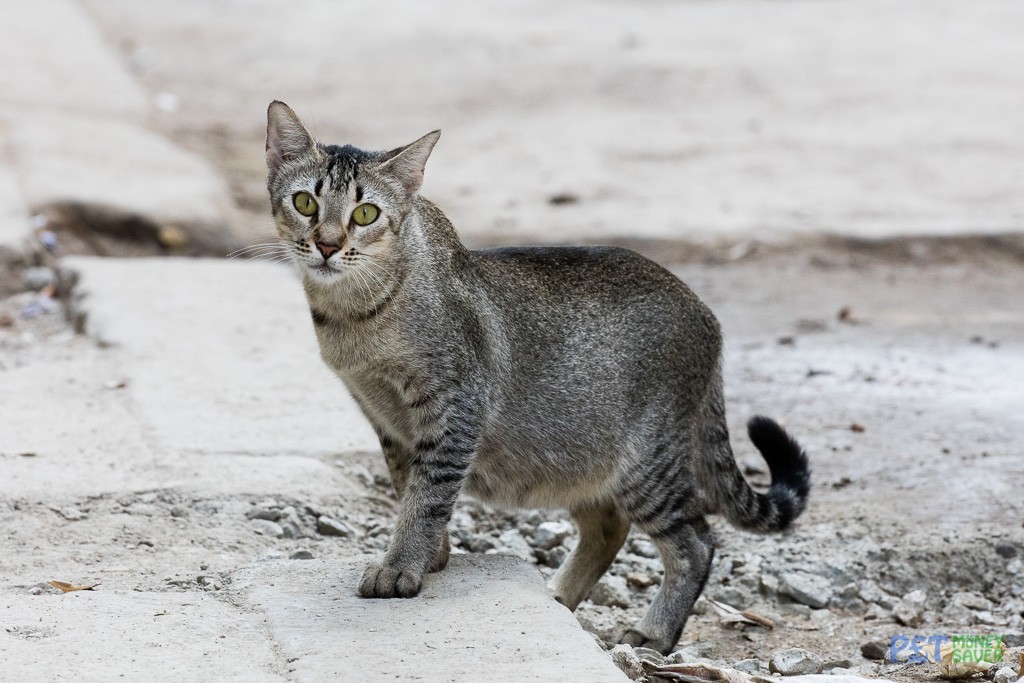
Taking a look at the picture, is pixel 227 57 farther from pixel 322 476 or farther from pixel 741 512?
pixel 741 512

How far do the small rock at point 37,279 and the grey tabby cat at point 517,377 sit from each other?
407 centimetres

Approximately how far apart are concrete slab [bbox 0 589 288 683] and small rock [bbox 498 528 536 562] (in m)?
1.54

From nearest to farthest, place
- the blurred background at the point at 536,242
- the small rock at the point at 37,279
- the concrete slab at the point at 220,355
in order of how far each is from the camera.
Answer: the blurred background at the point at 536,242 < the concrete slab at the point at 220,355 < the small rock at the point at 37,279

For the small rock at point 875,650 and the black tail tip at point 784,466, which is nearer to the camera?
the small rock at point 875,650

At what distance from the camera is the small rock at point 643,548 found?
5316 mm

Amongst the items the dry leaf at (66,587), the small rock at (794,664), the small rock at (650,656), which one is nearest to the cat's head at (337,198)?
the dry leaf at (66,587)

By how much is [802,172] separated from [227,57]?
6711 mm

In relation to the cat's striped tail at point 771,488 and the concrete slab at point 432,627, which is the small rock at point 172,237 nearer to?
the concrete slab at point 432,627

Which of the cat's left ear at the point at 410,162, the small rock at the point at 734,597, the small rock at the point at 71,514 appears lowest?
the small rock at the point at 734,597

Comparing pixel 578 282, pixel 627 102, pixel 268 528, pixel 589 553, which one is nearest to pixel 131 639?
pixel 268 528

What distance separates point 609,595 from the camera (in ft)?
16.3

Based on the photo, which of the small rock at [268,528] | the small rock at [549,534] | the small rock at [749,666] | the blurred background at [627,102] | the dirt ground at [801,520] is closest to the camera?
the small rock at [749,666]

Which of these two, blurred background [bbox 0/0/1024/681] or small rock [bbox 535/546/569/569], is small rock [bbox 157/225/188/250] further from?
small rock [bbox 535/546/569/569]

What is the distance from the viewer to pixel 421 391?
4.13 m
